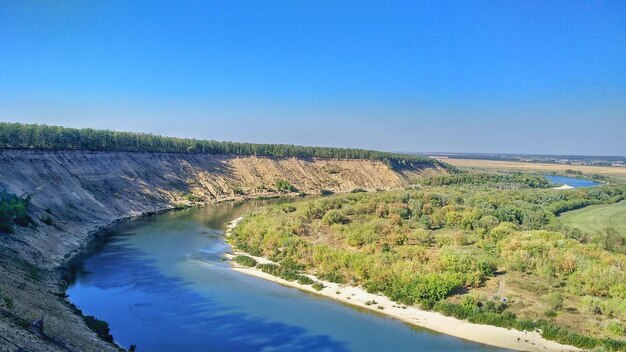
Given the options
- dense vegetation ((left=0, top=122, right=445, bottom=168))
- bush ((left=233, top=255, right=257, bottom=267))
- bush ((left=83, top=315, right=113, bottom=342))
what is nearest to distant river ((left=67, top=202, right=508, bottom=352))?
bush ((left=83, top=315, right=113, bottom=342))

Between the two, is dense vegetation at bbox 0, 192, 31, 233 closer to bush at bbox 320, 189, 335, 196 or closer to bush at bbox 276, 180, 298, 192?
bush at bbox 276, 180, 298, 192

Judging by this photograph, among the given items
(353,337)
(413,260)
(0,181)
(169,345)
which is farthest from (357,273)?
(0,181)

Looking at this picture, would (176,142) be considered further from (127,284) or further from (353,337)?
(353,337)

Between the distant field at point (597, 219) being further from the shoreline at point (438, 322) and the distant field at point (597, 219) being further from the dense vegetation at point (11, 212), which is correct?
the dense vegetation at point (11, 212)

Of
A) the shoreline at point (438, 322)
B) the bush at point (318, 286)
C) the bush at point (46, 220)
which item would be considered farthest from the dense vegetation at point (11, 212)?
the bush at point (318, 286)

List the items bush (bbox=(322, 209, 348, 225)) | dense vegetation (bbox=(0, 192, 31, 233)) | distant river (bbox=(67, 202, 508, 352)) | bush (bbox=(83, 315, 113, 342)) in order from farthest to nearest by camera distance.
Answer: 1. bush (bbox=(322, 209, 348, 225))
2. dense vegetation (bbox=(0, 192, 31, 233))
3. distant river (bbox=(67, 202, 508, 352))
4. bush (bbox=(83, 315, 113, 342))

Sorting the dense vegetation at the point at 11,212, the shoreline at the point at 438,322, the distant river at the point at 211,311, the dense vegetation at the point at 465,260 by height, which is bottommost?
the distant river at the point at 211,311
